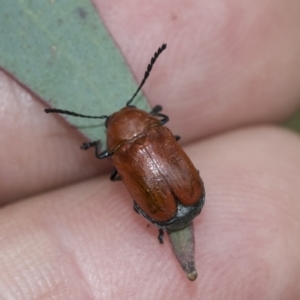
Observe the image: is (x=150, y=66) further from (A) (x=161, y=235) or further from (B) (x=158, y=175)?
(A) (x=161, y=235)

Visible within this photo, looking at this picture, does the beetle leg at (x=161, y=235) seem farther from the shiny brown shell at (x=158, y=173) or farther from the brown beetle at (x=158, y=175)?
the shiny brown shell at (x=158, y=173)

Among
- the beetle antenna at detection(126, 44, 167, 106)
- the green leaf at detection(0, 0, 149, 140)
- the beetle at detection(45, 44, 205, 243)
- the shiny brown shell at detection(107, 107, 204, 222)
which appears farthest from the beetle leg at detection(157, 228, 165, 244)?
the beetle antenna at detection(126, 44, 167, 106)

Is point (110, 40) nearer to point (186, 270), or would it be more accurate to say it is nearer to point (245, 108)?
point (245, 108)

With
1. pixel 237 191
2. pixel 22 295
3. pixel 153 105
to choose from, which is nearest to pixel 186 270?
pixel 237 191

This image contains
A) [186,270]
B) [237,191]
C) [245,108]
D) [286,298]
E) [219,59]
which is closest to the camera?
[186,270]

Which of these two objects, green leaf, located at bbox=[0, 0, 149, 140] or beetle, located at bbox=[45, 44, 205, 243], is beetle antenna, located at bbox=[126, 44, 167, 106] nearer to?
green leaf, located at bbox=[0, 0, 149, 140]

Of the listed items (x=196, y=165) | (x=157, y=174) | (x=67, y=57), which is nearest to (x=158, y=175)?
(x=157, y=174)

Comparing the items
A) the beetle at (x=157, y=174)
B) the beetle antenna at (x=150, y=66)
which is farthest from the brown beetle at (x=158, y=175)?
the beetle antenna at (x=150, y=66)
